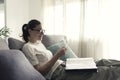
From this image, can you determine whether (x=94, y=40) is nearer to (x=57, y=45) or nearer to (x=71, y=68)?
(x=57, y=45)

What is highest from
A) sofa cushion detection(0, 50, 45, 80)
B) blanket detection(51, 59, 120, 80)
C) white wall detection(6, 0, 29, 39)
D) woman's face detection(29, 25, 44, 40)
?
white wall detection(6, 0, 29, 39)

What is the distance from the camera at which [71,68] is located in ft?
5.61

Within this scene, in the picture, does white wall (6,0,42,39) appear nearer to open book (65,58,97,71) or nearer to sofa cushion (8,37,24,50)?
sofa cushion (8,37,24,50)

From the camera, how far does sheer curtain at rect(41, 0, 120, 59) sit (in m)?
2.98

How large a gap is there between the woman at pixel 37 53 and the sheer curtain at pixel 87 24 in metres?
1.16

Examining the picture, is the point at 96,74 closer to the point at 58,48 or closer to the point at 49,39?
the point at 58,48

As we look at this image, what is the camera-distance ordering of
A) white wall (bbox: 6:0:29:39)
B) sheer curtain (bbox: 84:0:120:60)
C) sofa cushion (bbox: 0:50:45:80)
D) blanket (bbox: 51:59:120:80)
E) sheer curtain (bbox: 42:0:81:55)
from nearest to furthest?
1. sofa cushion (bbox: 0:50:45:80)
2. blanket (bbox: 51:59:120:80)
3. sheer curtain (bbox: 84:0:120:60)
4. sheer curtain (bbox: 42:0:81:55)
5. white wall (bbox: 6:0:29:39)

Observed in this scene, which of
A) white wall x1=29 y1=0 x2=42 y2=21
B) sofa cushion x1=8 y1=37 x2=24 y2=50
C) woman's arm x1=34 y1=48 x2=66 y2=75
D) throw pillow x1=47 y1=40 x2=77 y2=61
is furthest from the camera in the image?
white wall x1=29 y1=0 x2=42 y2=21

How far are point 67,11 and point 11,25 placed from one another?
1.08m

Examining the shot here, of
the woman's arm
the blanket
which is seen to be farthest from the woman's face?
the blanket

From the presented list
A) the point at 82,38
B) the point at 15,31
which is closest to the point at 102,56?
the point at 82,38

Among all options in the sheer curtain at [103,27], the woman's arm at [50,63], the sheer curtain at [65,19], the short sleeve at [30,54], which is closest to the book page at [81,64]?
the woman's arm at [50,63]

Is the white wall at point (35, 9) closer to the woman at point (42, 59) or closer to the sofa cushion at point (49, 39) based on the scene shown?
the sofa cushion at point (49, 39)

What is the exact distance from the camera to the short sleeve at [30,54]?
1953 millimetres
